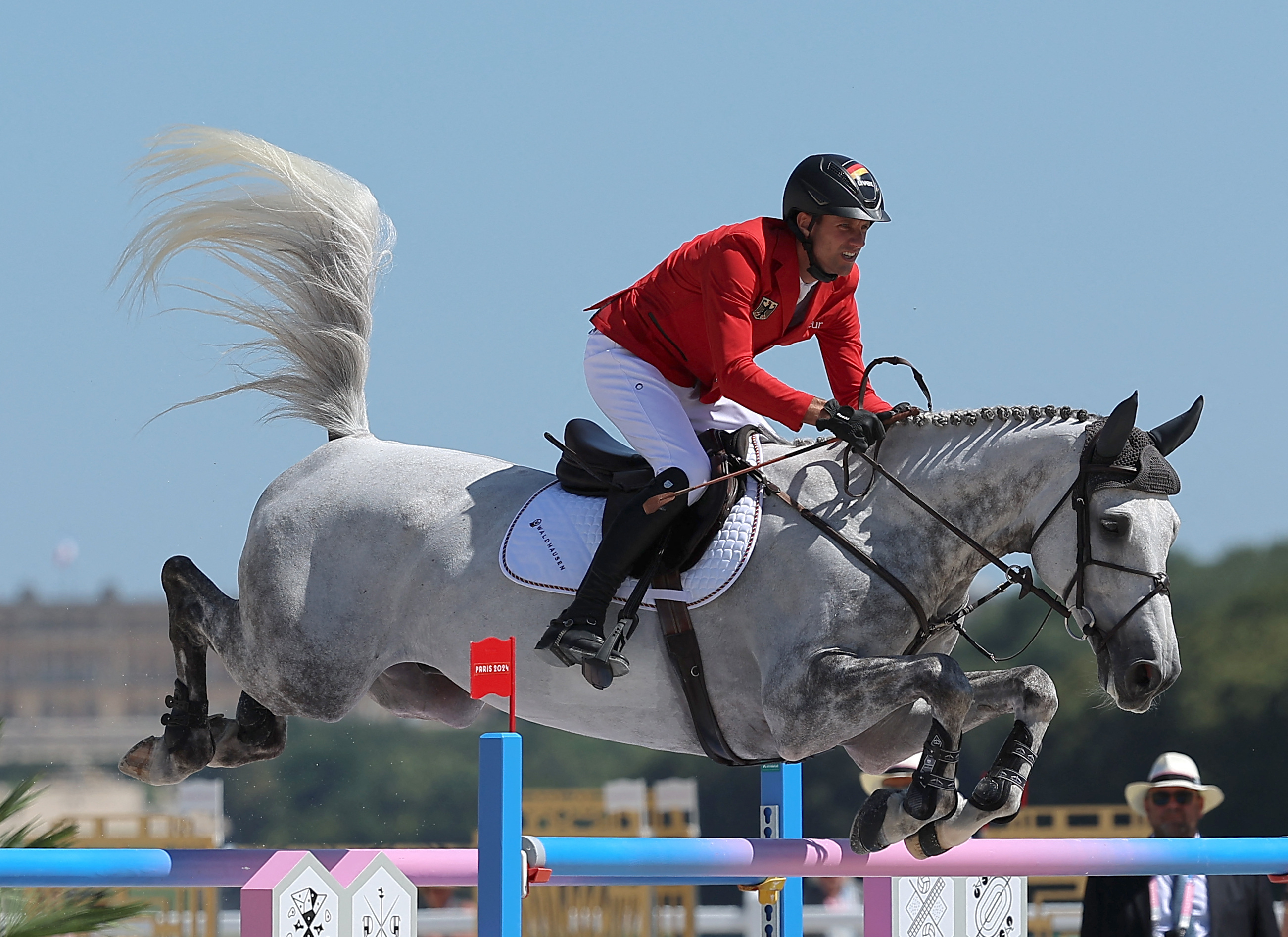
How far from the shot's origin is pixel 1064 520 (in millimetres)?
4211

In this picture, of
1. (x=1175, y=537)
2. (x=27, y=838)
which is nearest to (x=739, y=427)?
(x=1175, y=537)

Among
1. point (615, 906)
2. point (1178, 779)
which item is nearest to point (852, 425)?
point (1178, 779)

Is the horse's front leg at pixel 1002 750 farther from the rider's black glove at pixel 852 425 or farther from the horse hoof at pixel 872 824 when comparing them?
the rider's black glove at pixel 852 425

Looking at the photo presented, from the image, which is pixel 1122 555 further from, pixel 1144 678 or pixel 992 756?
pixel 992 756

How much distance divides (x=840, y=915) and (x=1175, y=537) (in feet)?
22.6

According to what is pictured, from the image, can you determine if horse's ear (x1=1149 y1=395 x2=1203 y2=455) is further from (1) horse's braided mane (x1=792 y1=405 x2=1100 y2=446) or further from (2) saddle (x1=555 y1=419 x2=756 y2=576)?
(2) saddle (x1=555 y1=419 x2=756 y2=576)

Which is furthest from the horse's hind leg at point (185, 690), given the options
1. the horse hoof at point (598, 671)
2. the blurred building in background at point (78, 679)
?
the blurred building in background at point (78, 679)

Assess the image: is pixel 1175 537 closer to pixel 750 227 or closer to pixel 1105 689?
pixel 1105 689

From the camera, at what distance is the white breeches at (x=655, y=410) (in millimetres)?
4410

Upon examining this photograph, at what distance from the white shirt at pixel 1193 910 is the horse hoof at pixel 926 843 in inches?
66.0

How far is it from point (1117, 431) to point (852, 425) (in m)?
0.65

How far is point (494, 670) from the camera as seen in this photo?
140 inches

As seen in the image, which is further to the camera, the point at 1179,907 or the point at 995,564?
the point at 1179,907

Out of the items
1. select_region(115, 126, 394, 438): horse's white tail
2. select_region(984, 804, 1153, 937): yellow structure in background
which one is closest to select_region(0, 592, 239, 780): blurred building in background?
select_region(984, 804, 1153, 937): yellow structure in background
